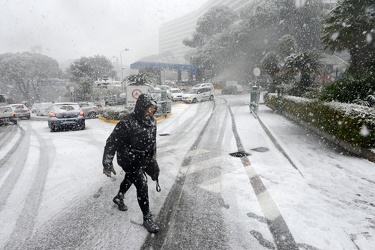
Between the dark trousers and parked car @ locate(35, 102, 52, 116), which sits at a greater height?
the dark trousers

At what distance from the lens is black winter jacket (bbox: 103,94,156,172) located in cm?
322

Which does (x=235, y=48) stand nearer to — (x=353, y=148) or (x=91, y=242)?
(x=353, y=148)

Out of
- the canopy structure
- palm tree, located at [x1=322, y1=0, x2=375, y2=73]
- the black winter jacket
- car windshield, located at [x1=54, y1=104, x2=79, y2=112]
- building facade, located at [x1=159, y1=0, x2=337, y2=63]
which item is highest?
building facade, located at [x1=159, y1=0, x2=337, y2=63]

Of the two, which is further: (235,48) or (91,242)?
(235,48)

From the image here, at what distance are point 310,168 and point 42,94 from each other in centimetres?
7652

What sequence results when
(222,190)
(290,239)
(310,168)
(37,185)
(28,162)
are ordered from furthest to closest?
(28,162), (310,168), (37,185), (222,190), (290,239)

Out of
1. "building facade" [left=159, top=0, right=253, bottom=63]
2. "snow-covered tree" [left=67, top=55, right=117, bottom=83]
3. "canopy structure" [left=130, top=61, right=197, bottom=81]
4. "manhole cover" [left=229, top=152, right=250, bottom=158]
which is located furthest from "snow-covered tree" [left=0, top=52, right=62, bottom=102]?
Answer: "building facade" [left=159, top=0, right=253, bottom=63]

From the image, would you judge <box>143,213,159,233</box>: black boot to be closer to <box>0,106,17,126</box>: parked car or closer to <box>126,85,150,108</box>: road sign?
<box>126,85,150,108</box>: road sign

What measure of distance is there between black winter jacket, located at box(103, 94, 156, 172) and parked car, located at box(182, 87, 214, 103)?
839 inches

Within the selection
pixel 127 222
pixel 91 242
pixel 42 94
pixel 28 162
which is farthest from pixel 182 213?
pixel 42 94

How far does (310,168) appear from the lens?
18.6ft

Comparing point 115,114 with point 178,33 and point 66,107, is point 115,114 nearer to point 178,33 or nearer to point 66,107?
point 66,107

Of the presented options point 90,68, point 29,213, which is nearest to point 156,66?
point 90,68

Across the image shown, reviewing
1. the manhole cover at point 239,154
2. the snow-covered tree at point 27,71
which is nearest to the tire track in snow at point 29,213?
the manhole cover at point 239,154
